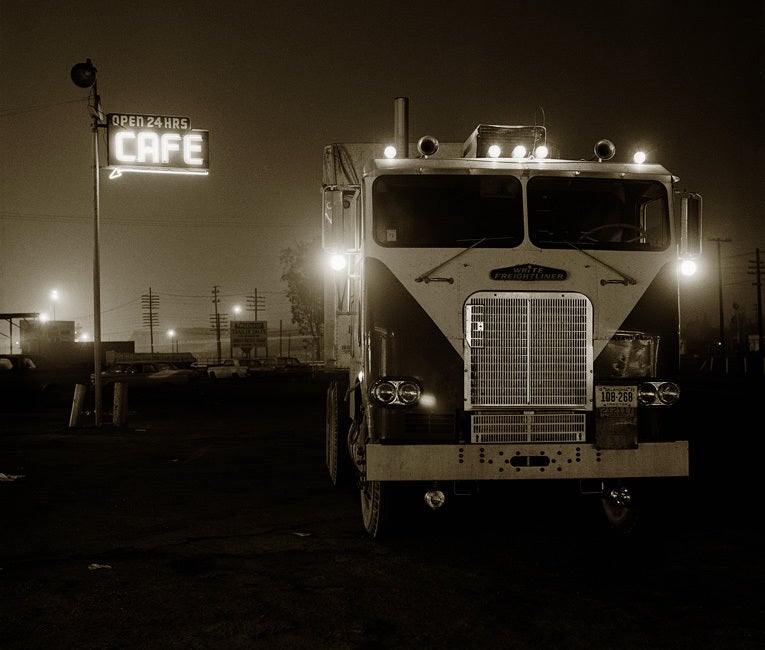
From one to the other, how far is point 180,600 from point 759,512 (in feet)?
19.0

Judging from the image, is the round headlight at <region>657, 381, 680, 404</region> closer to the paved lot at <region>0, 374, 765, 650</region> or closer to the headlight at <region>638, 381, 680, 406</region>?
the headlight at <region>638, 381, 680, 406</region>

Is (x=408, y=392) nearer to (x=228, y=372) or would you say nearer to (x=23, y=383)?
(x=23, y=383)

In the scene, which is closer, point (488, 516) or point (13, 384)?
point (488, 516)

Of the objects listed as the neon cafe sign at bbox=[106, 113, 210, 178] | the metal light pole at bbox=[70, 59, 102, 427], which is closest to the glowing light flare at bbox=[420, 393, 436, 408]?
the metal light pole at bbox=[70, 59, 102, 427]

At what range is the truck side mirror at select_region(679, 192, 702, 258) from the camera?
24.3 feet

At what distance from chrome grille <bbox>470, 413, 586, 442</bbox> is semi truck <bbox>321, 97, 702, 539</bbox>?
11 millimetres

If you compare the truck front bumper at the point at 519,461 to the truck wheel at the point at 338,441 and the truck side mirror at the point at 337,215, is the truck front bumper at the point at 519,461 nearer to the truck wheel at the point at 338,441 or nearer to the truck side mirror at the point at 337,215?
the truck side mirror at the point at 337,215

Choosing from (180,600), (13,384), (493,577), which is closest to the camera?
(180,600)

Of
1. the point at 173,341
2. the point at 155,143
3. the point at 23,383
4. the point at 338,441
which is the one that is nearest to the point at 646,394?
the point at 338,441

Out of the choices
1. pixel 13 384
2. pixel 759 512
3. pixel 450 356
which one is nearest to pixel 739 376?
pixel 13 384

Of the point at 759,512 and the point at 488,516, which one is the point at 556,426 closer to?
the point at 488,516

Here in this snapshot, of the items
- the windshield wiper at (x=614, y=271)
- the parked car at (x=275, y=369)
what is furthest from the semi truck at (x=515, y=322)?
the parked car at (x=275, y=369)

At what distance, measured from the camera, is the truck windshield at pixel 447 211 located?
7133 mm

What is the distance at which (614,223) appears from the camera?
7.54m
